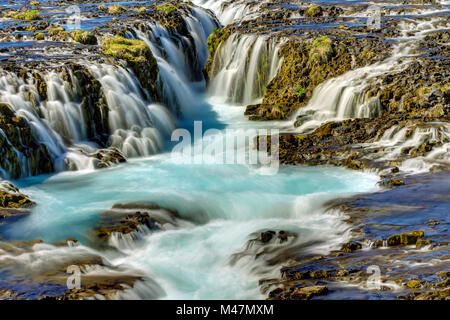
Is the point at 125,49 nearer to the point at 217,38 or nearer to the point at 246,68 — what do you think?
the point at 246,68

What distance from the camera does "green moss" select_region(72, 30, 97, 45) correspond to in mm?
24172

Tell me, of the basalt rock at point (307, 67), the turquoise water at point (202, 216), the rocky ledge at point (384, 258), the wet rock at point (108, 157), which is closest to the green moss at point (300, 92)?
the basalt rock at point (307, 67)

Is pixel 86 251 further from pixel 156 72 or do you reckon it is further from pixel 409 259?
pixel 156 72

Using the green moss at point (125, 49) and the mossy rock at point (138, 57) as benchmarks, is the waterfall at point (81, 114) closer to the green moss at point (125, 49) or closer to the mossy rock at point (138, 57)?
the mossy rock at point (138, 57)

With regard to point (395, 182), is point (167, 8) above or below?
above

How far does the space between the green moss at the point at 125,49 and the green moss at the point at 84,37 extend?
1.48 metres

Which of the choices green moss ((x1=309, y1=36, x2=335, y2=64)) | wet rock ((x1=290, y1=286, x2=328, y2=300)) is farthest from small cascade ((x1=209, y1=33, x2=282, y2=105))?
wet rock ((x1=290, y1=286, x2=328, y2=300))

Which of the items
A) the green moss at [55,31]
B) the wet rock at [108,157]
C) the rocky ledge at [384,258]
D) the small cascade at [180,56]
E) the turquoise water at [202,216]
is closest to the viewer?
the rocky ledge at [384,258]

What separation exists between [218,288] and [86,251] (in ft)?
10.4

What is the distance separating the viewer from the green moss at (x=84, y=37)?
24172mm

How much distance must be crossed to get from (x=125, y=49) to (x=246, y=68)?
633cm

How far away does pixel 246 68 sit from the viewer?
83.6ft

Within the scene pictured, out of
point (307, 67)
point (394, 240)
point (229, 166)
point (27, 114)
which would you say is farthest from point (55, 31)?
point (394, 240)

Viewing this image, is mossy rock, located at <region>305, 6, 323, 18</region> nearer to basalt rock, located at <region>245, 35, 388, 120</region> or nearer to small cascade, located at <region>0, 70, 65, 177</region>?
basalt rock, located at <region>245, 35, 388, 120</region>
